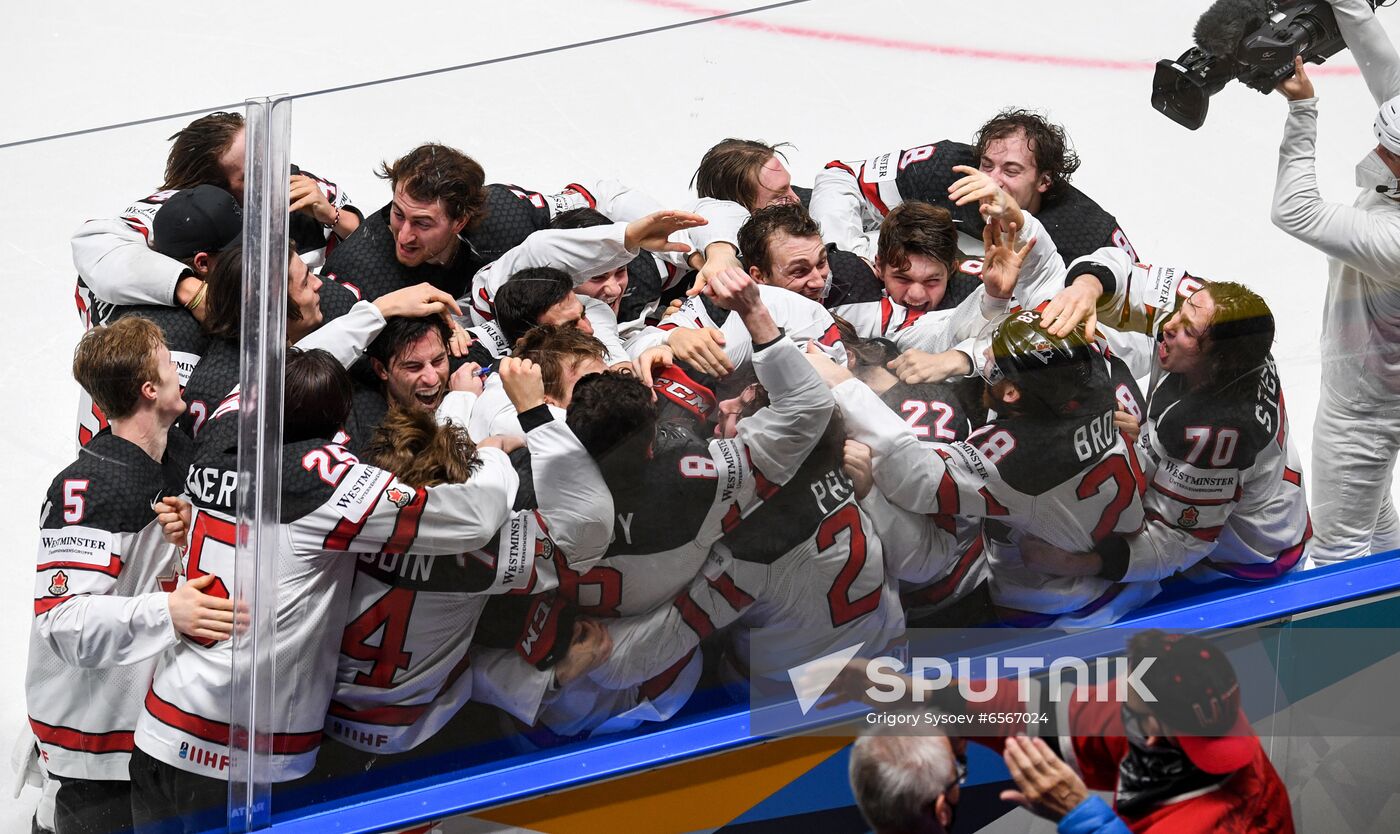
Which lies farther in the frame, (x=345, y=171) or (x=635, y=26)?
(x=635, y=26)

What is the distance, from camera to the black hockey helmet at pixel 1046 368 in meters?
1.61

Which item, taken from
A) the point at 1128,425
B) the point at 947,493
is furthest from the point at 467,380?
the point at 1128,425

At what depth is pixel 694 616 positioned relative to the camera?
5.36ft

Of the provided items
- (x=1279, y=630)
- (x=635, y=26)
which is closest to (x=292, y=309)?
(x=1279, y=630)

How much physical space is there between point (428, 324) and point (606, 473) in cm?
47

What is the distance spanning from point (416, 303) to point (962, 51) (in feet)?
3.10

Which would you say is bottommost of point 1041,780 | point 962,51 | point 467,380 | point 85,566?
point 1041,780

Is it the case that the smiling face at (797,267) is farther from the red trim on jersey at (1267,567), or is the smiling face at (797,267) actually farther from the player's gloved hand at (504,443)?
the red trim on jersey at (1267,567)

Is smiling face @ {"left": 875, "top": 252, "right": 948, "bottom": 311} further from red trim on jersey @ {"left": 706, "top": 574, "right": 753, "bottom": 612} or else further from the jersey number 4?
the jersey number 4

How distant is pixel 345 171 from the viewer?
2.03 m

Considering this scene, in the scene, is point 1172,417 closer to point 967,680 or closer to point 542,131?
point 967,680

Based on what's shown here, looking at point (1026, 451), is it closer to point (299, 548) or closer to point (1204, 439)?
point (1204, 439)

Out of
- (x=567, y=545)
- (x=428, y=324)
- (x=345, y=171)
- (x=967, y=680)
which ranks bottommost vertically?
(x=967, y=680)

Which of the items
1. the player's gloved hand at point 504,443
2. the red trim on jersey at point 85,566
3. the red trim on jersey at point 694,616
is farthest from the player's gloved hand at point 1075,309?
the red trim on jersey at point 85,566
